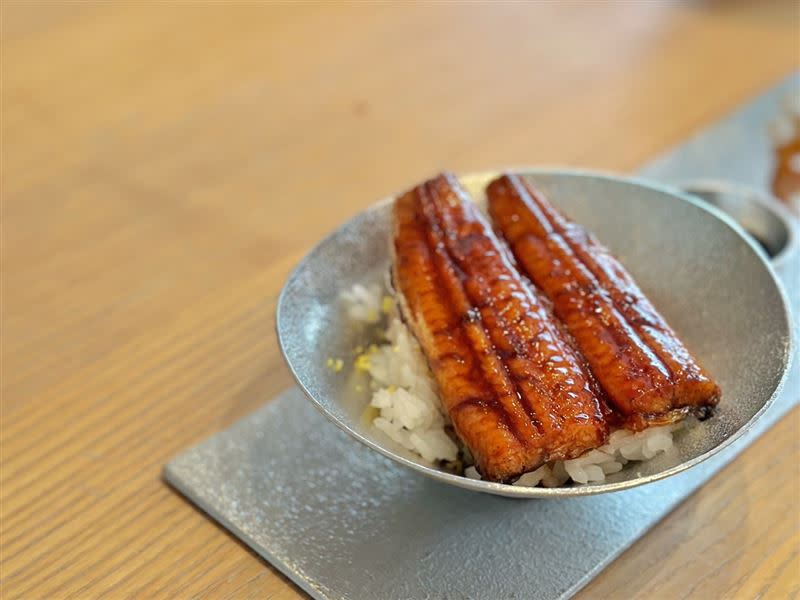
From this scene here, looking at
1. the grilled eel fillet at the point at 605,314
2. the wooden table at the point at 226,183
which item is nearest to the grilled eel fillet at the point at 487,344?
the grilled eel fillet at the point at 605,314

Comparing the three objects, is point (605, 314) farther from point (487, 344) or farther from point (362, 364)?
point (362, 364)

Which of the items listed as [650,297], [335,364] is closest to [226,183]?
[335,364]

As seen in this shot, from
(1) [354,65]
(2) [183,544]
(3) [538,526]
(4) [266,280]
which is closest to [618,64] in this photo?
(1) [354,65]

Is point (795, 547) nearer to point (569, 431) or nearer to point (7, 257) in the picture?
point (569, 431)

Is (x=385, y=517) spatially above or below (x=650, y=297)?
below

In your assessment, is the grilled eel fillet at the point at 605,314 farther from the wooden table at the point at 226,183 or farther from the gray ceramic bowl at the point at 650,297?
the wooden table at the point at 226,183
